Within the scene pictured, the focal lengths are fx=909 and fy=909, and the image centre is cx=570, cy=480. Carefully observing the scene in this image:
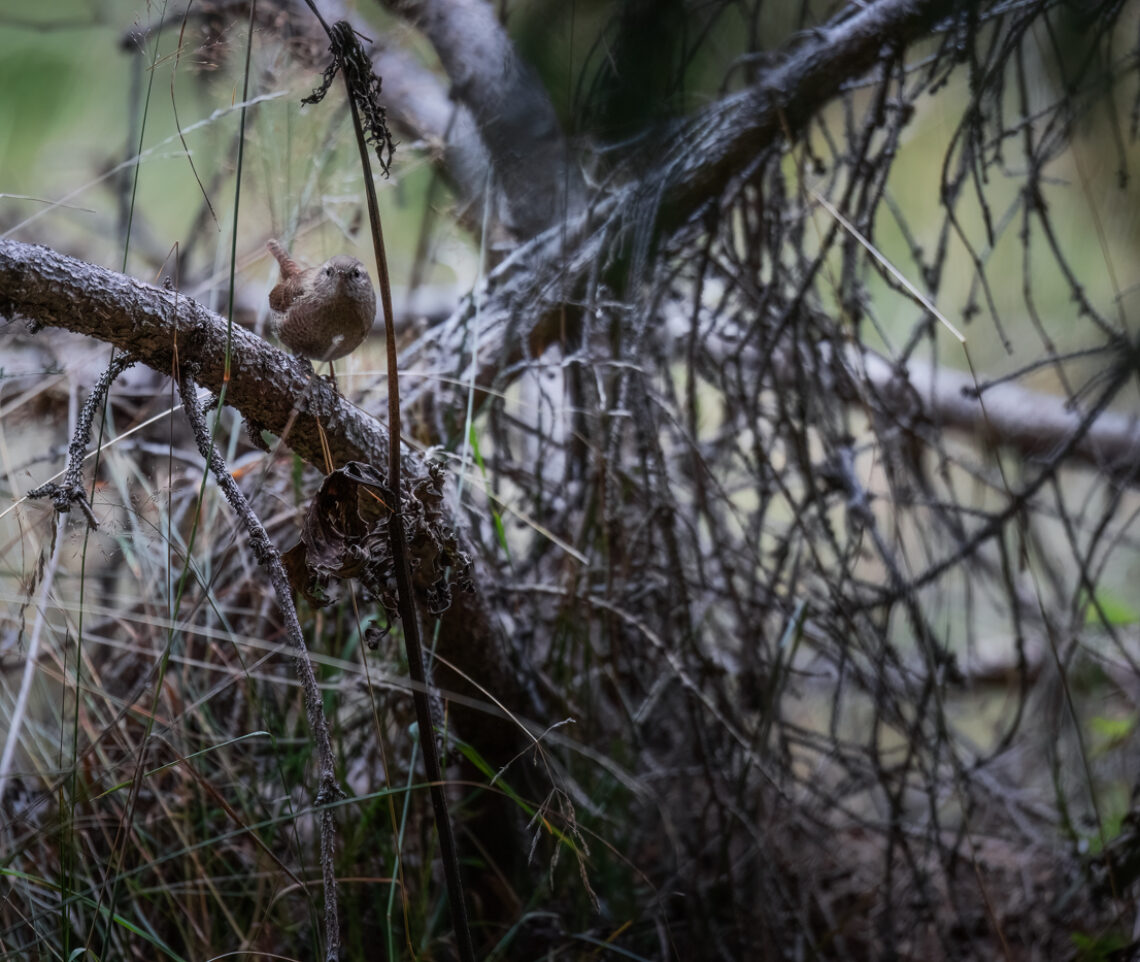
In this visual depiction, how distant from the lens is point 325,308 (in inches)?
42.0

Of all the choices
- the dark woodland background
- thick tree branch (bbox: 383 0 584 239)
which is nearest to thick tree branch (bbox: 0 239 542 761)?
the dark woodland background

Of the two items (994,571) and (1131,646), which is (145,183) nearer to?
(994,571)

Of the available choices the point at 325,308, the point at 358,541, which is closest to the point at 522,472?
the point at 325,308

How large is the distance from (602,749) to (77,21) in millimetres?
1332

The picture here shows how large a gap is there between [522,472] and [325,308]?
0.65 m

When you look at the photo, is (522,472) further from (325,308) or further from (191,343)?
(191,343)

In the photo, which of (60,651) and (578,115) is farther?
(60,651)

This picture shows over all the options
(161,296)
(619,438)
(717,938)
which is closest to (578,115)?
(161,296)

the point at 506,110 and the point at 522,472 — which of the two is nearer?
the point at 506,110

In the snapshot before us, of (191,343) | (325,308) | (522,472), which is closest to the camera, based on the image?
(191,343)

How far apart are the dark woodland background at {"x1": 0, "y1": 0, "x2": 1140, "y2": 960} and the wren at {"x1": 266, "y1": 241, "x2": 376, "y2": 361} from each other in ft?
0.32

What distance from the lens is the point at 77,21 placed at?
3.27 ft

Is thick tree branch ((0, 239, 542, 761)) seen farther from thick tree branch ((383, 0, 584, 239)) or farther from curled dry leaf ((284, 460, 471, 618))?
thick tree branch ((383, 0, 584, 239))

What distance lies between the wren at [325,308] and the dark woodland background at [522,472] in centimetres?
10
